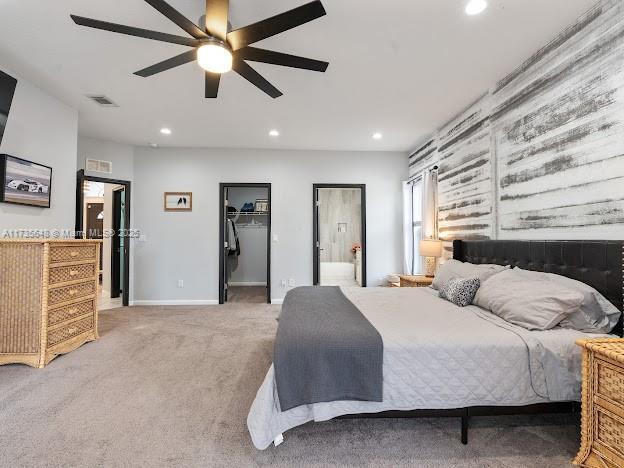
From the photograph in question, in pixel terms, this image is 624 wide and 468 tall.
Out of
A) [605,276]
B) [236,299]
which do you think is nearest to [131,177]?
[236,299]

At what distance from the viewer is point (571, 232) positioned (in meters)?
2.19

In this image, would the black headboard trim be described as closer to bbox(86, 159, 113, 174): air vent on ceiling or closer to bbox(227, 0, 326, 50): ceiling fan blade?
bbox(227, 0, 326, 50): ceiling fan blade

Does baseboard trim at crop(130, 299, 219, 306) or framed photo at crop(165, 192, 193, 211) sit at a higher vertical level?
framed photo at crop(165, 192, 193, 211)

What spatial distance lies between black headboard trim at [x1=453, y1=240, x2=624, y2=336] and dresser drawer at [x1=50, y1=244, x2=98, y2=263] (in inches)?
161

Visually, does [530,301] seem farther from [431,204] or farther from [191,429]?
[431,204]

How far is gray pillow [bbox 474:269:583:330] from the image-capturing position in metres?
1.75

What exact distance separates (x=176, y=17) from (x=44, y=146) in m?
2.66

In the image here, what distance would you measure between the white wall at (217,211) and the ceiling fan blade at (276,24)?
3.34 meters

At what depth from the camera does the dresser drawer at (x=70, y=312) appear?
2.74m

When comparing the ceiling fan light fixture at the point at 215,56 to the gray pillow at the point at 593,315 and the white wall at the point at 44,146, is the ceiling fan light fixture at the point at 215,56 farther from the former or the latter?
the gray pillow at the point at 593,315

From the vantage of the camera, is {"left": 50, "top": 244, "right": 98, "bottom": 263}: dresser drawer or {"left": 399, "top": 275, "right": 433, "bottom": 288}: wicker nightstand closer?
{"left": 50, "top": 244, "right": 98, "bottom": 263}: dresser drawer

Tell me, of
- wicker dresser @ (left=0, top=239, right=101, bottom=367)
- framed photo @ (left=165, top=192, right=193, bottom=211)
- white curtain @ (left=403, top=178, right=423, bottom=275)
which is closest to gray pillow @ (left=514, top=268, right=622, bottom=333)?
white curtain @ (left=403, top=178, right=423, bottom=275)

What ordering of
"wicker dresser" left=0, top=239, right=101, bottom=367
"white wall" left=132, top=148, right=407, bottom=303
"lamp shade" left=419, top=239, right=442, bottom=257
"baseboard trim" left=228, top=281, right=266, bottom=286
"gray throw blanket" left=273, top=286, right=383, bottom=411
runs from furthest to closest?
"baseboard trim" left=228, top=281, right=266, bottom=286
"white wall" left=132, top=148, right=407, bottom=303
"lamp shade" left=419, top=239, right=442, bottom=257
"wicker dresser" left=0, top=239, right=101, bottom=367
"gray throw blanket" left=273, top=286, right=383, bottom=411

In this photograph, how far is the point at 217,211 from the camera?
5.20 metres
